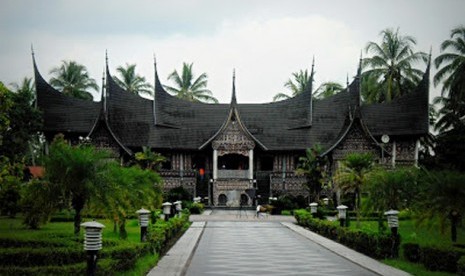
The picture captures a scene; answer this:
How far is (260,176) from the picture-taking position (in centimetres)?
4081

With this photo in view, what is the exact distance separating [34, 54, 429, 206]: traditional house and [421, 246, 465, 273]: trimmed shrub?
986 inches

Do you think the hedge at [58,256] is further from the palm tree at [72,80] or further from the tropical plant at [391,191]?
the palm tree at [72,80]

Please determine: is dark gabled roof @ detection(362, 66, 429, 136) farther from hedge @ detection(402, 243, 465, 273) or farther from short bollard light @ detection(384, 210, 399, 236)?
hedge @ detection(402, 243, 465, 273)

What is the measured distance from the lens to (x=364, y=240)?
15.3 m

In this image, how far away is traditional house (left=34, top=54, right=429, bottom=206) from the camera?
125 feet

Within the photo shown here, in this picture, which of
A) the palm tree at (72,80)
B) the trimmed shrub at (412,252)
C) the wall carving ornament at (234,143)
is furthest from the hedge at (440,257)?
the palm tree at (72,80)

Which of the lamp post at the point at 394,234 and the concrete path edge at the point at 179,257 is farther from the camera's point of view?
the lamp post at the point at 394,234

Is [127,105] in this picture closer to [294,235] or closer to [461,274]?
[294,235]

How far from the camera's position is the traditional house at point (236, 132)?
3812cm

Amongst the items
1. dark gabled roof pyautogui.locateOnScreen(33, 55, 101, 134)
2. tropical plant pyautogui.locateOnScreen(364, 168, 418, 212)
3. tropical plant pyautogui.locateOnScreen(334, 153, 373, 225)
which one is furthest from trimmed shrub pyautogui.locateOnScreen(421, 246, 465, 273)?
dark gabled roof pyautogui.locateOnScreen(33, 55, 101, 134)

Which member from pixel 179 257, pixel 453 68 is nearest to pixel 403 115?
pixel 453 68

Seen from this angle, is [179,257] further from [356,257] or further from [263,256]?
[356,257]

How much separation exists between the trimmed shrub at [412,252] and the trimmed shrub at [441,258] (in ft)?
2.69

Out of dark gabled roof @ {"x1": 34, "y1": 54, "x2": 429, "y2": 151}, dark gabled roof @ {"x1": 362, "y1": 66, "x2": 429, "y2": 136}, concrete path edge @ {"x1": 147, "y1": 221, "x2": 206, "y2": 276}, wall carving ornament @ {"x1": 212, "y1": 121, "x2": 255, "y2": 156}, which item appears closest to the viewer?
concrete path edge @ {"x1": 147, "y1": 221, "x2": 206, "y2": 276}
